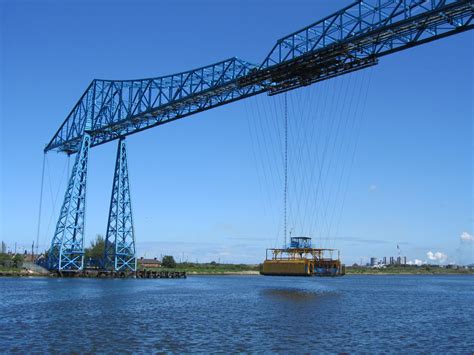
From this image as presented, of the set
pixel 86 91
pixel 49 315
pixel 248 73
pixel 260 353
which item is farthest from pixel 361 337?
pixel 86 91

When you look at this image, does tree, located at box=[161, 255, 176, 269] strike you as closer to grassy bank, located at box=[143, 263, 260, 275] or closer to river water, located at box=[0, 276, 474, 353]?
grassy bank, located at box=[143, 263, 260, 275]

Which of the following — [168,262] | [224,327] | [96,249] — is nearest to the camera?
[224,327]

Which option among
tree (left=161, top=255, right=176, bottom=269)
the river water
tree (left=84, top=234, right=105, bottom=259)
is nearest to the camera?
the river water

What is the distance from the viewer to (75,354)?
16.9 m

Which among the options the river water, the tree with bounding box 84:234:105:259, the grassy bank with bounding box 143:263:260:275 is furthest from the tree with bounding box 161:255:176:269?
the river water

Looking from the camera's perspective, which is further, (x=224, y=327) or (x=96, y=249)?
(x=96, y=249)

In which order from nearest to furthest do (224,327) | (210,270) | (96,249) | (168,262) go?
(224,327)
(96,249)
(168,262)
(210,270)

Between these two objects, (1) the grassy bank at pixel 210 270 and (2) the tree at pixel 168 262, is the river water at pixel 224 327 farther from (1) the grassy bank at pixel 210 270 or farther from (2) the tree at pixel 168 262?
(2) the tree at pixel 168 262

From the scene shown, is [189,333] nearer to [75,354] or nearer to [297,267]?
[75,354]

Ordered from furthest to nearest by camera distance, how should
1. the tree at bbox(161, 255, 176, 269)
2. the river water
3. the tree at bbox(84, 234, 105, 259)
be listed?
1. the tree at bbox(161, 255, 176, 269)
2. the tree at bbox(84, 234, 105, 259)
3. the river water

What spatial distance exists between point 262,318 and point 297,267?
17076 millimetres

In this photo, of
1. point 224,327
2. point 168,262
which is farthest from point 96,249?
point 224,327

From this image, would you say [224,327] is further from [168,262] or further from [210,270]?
[210,270]

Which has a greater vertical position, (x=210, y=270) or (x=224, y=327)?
(x=224, y=327)
